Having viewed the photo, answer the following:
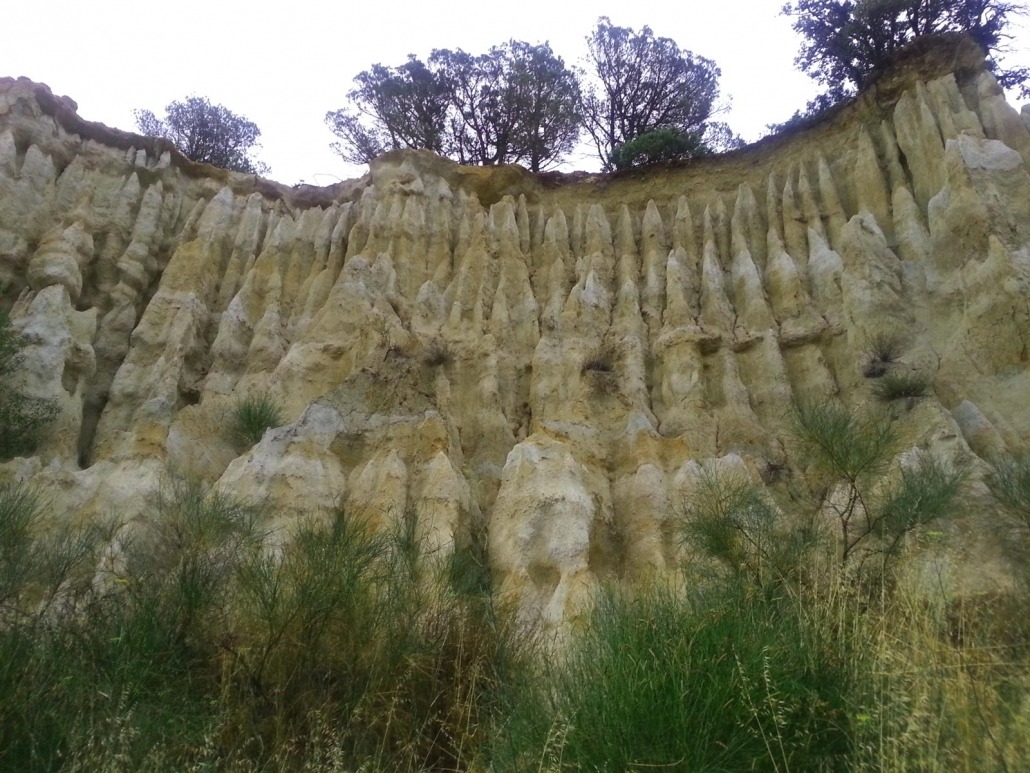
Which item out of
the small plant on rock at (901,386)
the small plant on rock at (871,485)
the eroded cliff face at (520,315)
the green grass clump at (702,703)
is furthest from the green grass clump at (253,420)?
the small plant on rock at (901,386)

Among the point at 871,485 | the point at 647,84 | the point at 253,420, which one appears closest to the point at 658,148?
the point at 647,84

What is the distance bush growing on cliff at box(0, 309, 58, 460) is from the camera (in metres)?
11.7

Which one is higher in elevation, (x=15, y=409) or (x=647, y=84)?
(x=647, y=84)

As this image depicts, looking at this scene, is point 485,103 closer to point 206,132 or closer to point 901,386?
point 206,132

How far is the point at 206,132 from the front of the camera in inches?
949

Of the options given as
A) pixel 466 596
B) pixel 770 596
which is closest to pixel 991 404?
pixel 770 596

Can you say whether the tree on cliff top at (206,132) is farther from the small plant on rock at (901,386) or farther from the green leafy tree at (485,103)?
the small plant on rock at (901,386)

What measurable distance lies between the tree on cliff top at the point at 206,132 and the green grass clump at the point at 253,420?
14126 millimetres

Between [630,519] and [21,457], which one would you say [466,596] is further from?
[21,457]

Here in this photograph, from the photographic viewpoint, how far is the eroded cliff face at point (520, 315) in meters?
10.6

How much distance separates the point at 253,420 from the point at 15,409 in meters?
3.84

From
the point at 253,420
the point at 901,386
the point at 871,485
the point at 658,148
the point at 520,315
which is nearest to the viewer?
the point at 871,485

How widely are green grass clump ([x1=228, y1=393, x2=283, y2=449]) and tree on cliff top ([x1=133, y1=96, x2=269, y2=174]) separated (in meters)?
14.1

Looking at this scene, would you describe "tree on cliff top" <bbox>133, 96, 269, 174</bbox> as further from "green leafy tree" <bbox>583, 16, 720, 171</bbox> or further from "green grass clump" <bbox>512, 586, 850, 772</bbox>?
"green grass clump" <bbox>512, 586, 850, 772</bbox>
